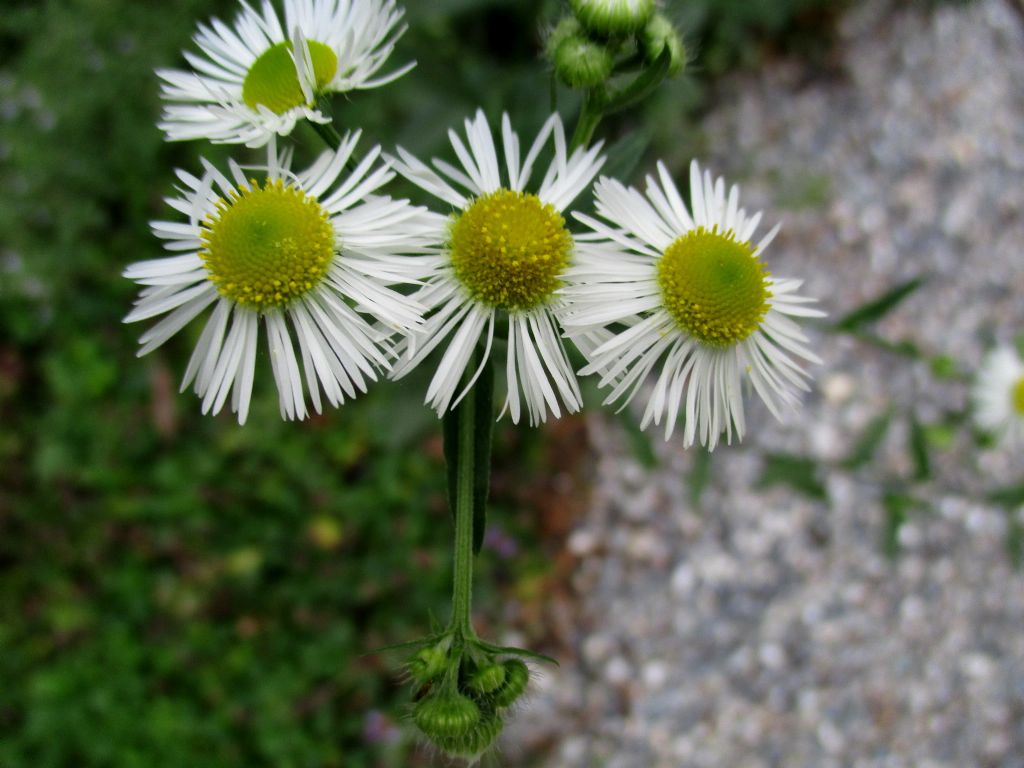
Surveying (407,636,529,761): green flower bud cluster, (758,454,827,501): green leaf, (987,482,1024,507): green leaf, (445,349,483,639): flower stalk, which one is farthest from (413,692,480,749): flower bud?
(987,482,1024,507): green leaf

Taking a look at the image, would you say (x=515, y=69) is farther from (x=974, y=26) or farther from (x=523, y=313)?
(x=974, y=26)

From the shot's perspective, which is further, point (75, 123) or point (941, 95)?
point (941, 95)

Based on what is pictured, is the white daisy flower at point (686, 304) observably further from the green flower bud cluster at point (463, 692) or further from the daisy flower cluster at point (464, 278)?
the green flower bud cluster at point (463, 692)

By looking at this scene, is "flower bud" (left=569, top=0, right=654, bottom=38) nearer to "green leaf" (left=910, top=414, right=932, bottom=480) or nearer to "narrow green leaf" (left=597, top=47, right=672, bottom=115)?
"narrow green leaf" (left=597, top=47, right=672, bottom=115)

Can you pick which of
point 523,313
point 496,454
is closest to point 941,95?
point 496,454

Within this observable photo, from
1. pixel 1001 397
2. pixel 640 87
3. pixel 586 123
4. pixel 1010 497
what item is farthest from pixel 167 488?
pixel 1001 397

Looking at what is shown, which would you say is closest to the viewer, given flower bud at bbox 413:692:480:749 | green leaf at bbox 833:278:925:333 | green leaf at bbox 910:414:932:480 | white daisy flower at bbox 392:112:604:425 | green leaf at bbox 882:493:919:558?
flower bud at bbox 413:692:480:749

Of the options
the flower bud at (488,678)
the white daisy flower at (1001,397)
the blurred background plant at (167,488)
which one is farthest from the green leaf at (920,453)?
the flower bud at (488,678)
